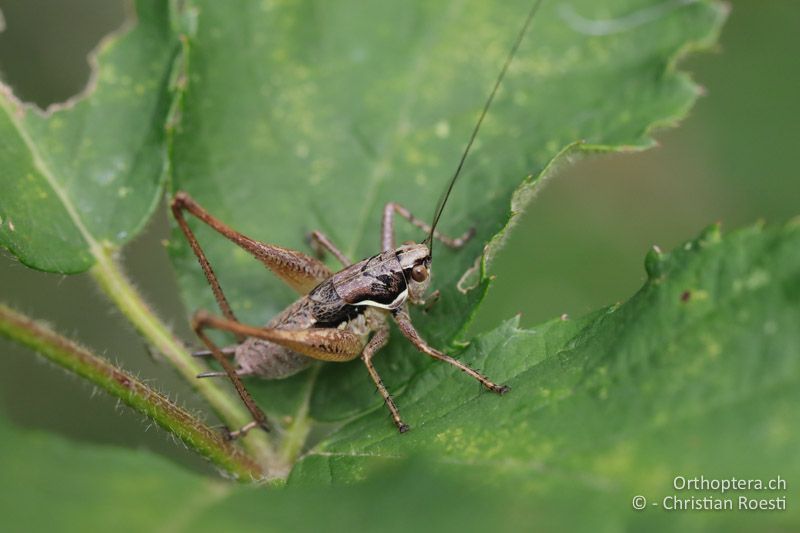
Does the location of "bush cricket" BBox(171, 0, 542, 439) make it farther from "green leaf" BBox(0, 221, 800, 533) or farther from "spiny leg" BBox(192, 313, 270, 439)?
"green leaf" BBox(0, 221, 800, 533)

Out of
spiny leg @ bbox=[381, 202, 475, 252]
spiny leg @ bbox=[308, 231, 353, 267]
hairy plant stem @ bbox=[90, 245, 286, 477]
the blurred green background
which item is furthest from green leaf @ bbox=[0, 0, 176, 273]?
the blurred green background

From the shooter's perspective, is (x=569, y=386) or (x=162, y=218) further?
(x=162, y=218)

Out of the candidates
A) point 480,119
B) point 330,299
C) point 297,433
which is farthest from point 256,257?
point 480,119

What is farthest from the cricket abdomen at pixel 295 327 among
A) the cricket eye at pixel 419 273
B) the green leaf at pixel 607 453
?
the green leaf at pixel 607 453

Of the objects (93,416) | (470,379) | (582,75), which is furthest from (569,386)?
(93,416)

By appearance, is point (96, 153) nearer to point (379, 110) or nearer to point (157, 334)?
point (157, 334)

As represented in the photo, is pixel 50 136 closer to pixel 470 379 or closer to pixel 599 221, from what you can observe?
pixel 470 379
